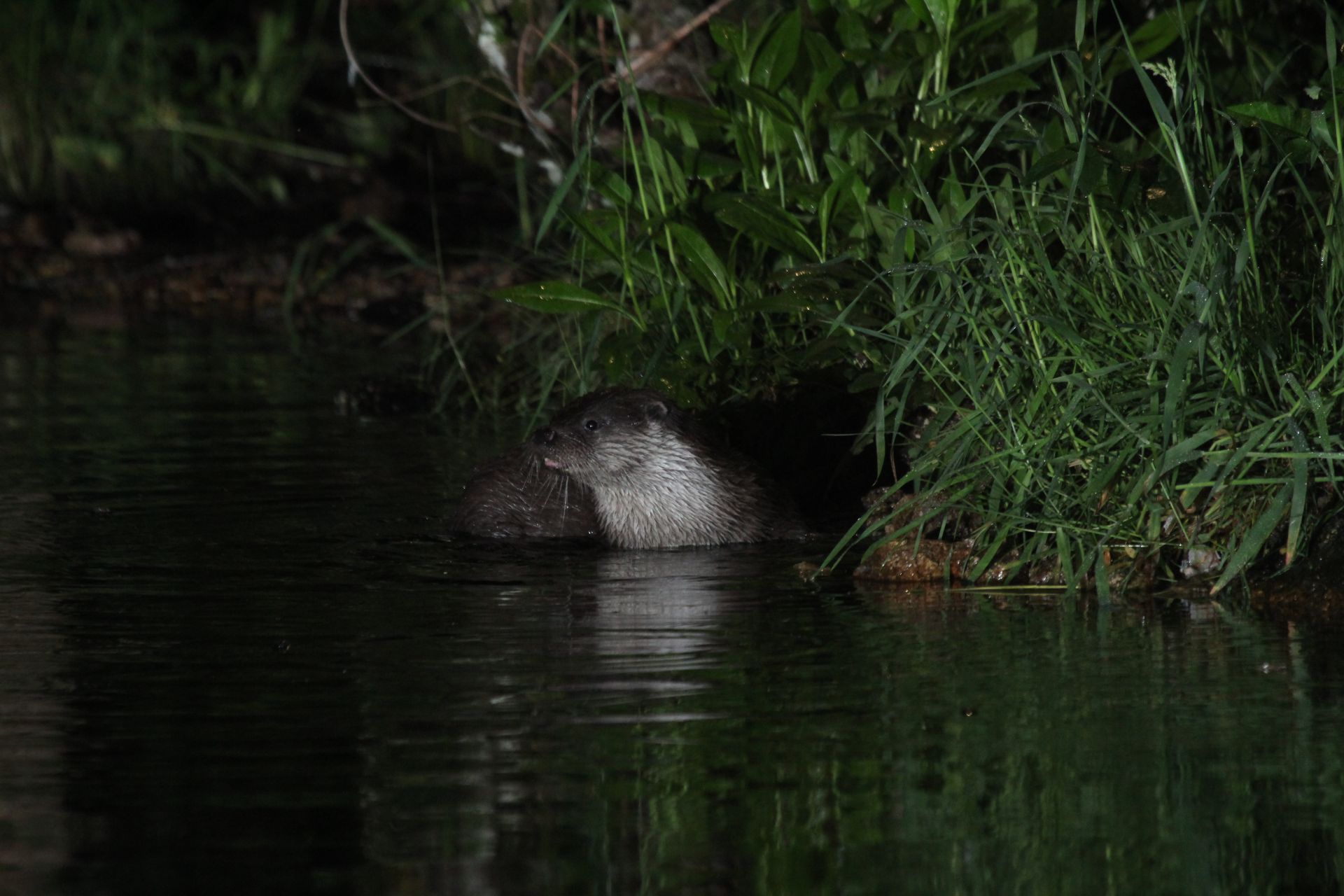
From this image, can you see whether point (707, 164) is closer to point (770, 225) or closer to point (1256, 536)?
point (770, 225)

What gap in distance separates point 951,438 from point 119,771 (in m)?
2.15

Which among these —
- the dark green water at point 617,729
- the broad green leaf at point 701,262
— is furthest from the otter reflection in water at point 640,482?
the broad green leaf at point 701,262

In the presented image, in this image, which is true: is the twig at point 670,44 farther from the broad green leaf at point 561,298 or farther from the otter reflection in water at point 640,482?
the otter reflection in water at point 640,482

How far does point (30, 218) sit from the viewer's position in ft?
42.0

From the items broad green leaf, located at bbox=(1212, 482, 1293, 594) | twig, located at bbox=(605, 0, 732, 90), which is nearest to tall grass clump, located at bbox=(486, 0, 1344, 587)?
broad green leaf, located at bbox=(1212, 482, 1293, 594)

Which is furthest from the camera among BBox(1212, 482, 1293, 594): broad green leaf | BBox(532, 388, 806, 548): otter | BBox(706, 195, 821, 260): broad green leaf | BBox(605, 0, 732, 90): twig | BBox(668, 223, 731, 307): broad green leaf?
BBox(605, 0, 732, 90): twig

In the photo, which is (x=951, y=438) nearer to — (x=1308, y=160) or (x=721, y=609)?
(x=721, y=609)

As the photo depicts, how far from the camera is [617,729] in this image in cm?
356

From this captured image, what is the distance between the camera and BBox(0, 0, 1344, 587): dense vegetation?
15.0 ft

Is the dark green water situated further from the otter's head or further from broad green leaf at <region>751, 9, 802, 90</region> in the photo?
broad green leaf at <region>751, 9, 802, 90</region>

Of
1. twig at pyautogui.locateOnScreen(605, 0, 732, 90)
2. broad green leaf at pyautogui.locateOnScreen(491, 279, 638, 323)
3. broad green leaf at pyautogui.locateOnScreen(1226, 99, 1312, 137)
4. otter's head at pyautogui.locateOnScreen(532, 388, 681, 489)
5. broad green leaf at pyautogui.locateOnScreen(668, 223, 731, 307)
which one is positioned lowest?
otter's head at pyautogui.locateOnScreen(532, 388, 681, 489)

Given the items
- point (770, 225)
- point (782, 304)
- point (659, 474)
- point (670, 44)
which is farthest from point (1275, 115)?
point (670, 44)

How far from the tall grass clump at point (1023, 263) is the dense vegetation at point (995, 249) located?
11 mm

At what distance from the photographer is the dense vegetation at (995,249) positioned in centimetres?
457
